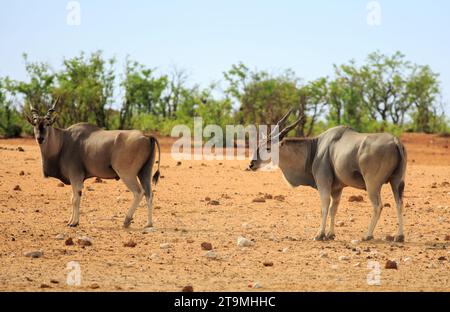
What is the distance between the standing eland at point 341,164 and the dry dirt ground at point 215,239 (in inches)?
19.8

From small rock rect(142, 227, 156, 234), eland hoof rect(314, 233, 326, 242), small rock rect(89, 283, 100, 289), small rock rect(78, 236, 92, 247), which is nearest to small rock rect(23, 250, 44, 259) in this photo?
small rock rect(78, 236, 92, 247)

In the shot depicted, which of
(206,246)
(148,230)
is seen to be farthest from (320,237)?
(148,230)

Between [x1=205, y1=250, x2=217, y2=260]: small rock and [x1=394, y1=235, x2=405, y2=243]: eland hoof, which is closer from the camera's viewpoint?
[x1=205, y1=250, x2=217, y2=260]: small rock

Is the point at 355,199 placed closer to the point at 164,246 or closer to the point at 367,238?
the point at 367,238

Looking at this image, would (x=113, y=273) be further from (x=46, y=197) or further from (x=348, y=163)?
(x=46, y=197)

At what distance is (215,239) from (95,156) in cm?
254

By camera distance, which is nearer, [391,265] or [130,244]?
[391,265]

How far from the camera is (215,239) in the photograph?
11352 millimetres

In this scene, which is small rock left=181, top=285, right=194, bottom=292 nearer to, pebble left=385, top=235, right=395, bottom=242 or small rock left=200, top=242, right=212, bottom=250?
small rock left=200, top=242, right=212, bottom=250

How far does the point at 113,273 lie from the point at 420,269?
3.11 meters

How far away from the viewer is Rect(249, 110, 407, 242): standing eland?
11.3 m

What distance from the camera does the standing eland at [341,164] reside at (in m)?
11.3

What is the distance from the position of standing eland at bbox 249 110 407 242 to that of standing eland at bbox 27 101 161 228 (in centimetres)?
156

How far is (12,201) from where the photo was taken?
48.4 feet
